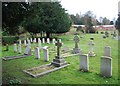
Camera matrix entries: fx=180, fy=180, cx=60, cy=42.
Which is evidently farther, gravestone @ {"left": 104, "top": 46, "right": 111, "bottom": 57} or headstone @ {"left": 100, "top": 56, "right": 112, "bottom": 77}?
gravestone @ {"left": 104, "top": 46, "right": 111, "bottom": 57}

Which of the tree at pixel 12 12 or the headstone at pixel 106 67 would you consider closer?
the tree at pixel 12 12

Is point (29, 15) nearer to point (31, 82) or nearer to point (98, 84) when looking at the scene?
point (31, 82)

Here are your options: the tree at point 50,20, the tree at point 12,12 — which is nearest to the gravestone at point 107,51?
the tree at point 12,12

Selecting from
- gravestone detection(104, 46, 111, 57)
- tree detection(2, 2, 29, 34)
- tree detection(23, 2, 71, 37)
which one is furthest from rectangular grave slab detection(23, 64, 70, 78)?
tree detection(23, 2, 71, 37)

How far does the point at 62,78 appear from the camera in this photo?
8508 millimetres

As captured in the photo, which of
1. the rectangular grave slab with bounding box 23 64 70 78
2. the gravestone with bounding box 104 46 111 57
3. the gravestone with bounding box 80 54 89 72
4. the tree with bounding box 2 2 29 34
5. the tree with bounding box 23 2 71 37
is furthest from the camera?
the tree with bounding box 23 2 71 37

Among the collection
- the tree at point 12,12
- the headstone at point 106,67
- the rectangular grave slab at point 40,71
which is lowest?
the rectangular grave slab at point 40,71

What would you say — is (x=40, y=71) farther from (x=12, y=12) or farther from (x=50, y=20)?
(x=50, y=20)

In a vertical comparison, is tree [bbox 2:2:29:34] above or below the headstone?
above

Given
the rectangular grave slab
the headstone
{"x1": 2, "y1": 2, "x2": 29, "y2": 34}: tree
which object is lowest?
the rectangular grave slab

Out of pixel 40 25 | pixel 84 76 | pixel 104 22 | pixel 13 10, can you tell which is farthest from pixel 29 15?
pixel 104 22

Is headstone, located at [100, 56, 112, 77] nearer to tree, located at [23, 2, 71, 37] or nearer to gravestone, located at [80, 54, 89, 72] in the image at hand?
gravestone, located at [80, 54, 89, 72]

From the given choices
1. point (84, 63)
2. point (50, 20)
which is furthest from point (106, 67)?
point (50, 20)

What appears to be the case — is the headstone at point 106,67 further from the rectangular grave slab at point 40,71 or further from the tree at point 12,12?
the tree at point 12,12
